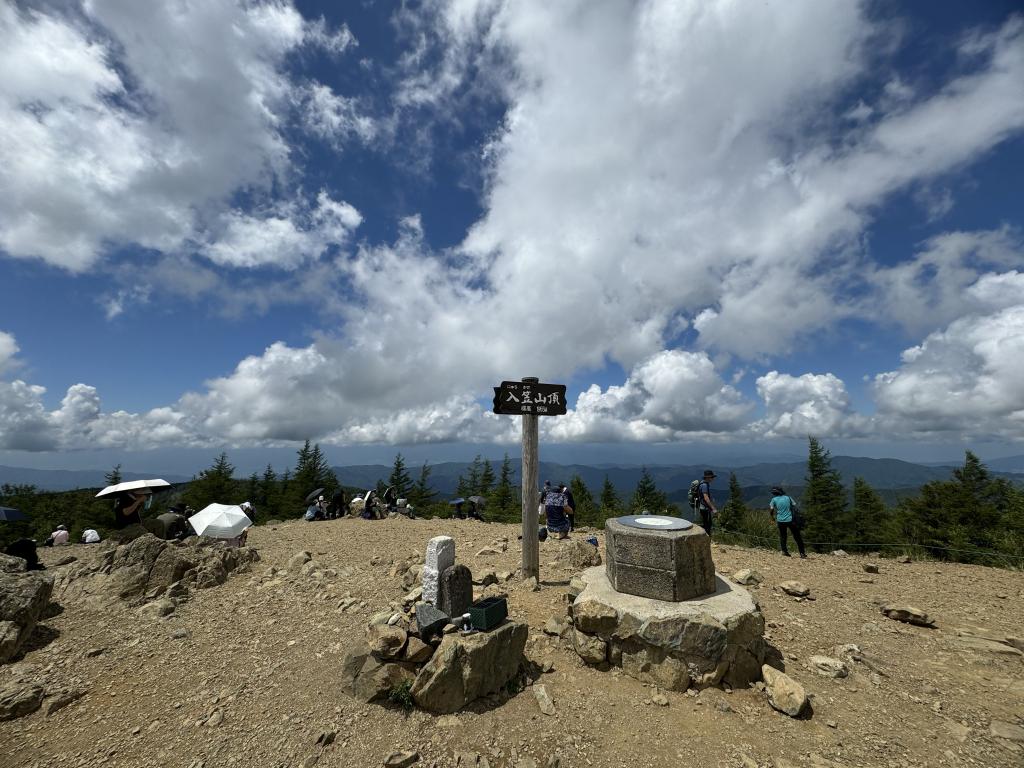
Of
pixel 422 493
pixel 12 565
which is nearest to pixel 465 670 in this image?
pixel 12 565

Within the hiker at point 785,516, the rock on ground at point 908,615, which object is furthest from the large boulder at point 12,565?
the hiker at point 785,516

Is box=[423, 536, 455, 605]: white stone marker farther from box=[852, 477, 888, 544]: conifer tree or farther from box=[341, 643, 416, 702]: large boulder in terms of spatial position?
box=[852, 477, 888, 544]: conifer tree

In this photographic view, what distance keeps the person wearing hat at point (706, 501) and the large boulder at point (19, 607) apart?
47.1ft

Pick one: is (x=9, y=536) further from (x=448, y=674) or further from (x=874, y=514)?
(x=874, y=514)

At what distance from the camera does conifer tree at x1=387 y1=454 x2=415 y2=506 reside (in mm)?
57594

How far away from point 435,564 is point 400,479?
57.1m

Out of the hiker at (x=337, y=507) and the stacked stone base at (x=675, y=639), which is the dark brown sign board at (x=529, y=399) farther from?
the hiker at (x=337, y=507)

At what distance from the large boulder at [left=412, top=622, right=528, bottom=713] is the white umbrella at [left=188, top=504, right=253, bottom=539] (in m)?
8.91

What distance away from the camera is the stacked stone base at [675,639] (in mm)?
5785

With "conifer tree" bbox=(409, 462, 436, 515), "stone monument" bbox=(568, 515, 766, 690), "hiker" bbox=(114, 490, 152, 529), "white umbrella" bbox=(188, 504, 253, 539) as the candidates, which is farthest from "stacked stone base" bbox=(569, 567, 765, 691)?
"conifer tree" bbox=(409, 462, 436, 515)

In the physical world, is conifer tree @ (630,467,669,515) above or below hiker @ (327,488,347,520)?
below

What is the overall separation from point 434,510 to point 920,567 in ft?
87.4

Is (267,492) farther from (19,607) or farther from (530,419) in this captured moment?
(530,419)

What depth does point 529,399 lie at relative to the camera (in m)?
9.28
